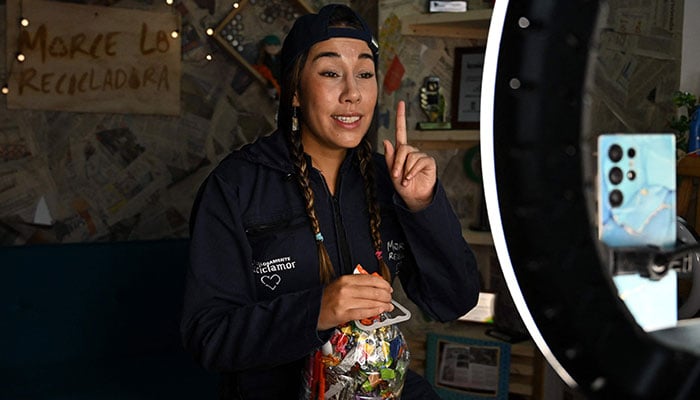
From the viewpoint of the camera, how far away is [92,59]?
2.21m

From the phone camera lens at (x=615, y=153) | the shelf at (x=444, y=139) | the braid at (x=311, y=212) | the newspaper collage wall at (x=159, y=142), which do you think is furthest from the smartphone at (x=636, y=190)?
the shelf at (x=444, y=139)

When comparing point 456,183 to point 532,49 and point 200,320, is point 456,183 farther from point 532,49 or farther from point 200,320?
point 532,49

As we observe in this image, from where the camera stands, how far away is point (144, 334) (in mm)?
2086

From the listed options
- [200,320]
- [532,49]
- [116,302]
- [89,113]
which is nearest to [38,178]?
[89,113]

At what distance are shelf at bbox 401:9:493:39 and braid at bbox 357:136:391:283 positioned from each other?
1026 mm

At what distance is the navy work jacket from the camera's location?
1190 millimetres

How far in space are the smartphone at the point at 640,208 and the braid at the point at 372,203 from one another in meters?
1.11

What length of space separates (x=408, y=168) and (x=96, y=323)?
4.01 feet

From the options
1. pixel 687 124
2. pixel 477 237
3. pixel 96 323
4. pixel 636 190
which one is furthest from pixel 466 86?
pixel 636 190

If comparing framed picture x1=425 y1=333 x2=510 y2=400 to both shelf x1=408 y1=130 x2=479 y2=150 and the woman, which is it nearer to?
shelf x1=408 y1=130 x2=479 y2=150

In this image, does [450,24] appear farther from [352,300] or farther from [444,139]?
[352,300]

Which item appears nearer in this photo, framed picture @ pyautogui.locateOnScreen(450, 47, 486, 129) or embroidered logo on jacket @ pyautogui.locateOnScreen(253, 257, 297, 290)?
embroidered logo on jacket @ pyautogui.locateOnScreen(253, 257, 297, 290)

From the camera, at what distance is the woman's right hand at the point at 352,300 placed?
1119 mm

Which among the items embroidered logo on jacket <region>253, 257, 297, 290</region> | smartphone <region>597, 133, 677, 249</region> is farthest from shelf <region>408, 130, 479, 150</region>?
smartphone <region>597, 133, 677, 249</region>
